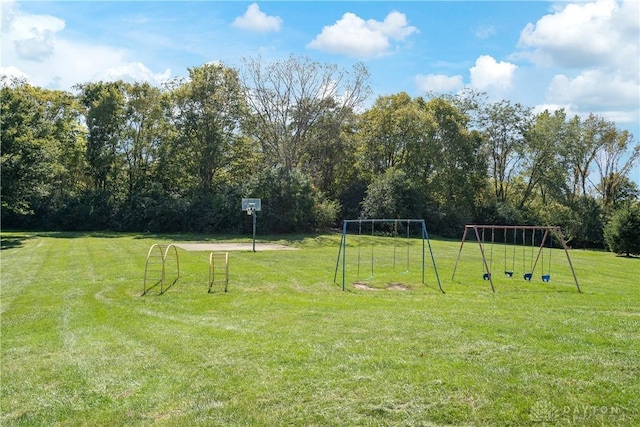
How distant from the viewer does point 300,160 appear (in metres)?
35.7

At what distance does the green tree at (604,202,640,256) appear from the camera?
78.7ft

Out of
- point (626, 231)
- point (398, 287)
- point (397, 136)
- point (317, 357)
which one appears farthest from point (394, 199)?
point (317, 357)

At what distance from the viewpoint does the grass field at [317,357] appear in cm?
387

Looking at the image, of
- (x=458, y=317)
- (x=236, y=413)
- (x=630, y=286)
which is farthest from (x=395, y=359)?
(x=630, y=286)

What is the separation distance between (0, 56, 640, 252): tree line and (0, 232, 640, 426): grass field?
20459mm

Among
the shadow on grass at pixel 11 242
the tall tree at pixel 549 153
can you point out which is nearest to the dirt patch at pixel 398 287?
the shadow on grass at pixel 11 242

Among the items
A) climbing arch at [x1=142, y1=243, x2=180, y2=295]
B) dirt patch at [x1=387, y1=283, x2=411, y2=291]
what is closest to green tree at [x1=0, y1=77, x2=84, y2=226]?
climbing arch at [x1=142, y1=243, x2=180, y2=295]

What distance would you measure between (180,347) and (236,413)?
226 centimetres

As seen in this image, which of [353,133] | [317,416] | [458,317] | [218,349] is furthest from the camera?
[353,133]

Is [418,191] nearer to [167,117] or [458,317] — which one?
[167,117]

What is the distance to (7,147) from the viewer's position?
2394 cm

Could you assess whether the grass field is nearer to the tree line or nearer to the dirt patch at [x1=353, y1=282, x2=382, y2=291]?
the dirt patch at [x1=353, y1=282, x2=382, y2=291]

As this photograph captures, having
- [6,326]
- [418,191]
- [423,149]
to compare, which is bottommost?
[6,326]

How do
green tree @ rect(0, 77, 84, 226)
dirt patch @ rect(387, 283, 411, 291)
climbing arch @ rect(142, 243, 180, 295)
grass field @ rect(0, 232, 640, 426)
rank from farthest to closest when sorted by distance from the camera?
1. green tree @ rect(0, 77, 84, 226)
2. dirt patch @ rect(387, 283, 411, 291)
3. climbing arch @ rect(142, 243, 180, 295)
4. grass field @ rect(0, 232, 640, 426)
